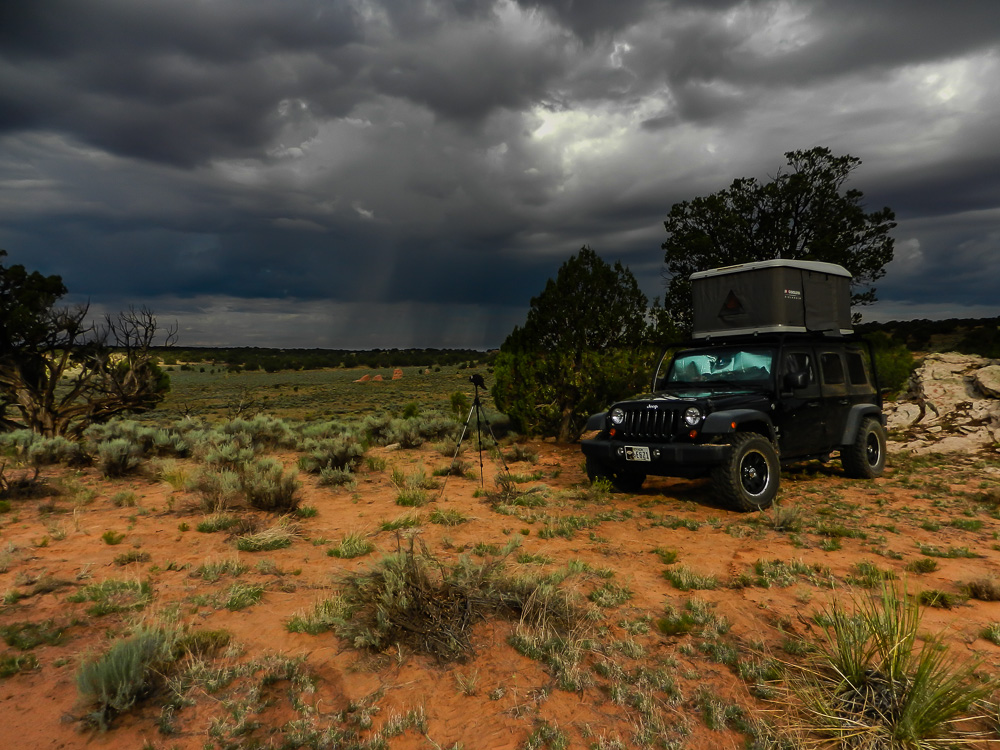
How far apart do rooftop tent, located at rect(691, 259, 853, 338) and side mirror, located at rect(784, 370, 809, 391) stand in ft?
2.57

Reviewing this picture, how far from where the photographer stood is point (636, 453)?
749 cm

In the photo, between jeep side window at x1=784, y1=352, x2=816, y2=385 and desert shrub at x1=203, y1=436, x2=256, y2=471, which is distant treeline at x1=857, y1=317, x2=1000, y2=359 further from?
desert shrub at x1=203, y1=436, x2=256, y2=471

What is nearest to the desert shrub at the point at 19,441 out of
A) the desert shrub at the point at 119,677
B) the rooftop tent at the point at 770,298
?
the desert shrub at the point at 119,677

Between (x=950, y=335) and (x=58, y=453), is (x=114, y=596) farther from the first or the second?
(x=950, y=335)

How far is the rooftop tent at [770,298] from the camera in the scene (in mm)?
8234

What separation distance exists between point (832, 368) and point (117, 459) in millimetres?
12053

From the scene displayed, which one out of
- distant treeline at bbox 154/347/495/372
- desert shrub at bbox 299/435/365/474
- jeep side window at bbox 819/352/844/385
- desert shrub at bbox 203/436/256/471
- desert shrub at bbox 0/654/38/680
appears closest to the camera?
desert shrub at bbox 0/654/38/680

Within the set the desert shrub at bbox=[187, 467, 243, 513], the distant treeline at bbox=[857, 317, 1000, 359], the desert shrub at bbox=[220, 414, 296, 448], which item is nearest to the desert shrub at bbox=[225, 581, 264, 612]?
the desert shrub at bbox=[187, 467, 243, 513]

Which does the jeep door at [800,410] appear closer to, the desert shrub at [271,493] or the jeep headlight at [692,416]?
the jeep headlight at [692,416]

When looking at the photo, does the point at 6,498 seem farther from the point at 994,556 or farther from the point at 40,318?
the point at 994,556

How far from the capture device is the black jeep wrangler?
716cm

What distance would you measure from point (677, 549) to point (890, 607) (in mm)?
2742

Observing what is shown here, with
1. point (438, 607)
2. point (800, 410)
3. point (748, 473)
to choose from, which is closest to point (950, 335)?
point (800, 410)

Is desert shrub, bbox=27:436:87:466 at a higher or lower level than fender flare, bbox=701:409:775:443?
lower
